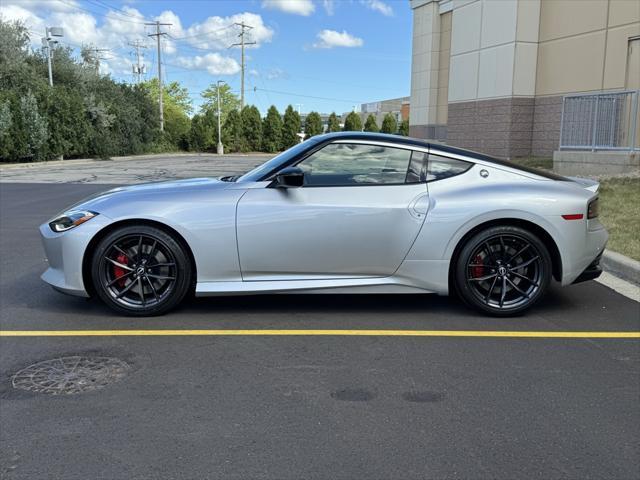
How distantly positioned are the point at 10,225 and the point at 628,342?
29.9 feet

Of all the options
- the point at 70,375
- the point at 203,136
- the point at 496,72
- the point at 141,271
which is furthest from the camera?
the point at 203,136

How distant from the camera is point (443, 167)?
5.04 metres

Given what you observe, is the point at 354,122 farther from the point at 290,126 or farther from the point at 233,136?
the point at 233,136

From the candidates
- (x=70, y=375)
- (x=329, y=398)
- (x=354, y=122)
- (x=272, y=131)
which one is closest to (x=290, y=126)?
(x=272, y=131)

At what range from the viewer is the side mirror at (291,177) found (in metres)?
4.74

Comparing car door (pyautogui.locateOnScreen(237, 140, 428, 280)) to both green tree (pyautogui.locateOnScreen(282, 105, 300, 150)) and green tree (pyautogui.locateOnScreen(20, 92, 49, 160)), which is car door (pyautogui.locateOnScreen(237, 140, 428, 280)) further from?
green tree (pyautogui.locateOnScreen(282, 105, 300, 150))

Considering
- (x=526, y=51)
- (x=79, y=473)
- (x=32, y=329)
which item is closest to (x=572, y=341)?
(x=79, y=473)

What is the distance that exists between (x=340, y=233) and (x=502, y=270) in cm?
136

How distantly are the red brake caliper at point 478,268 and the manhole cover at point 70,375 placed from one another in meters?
2.76

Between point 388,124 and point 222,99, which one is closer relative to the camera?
point 388,124

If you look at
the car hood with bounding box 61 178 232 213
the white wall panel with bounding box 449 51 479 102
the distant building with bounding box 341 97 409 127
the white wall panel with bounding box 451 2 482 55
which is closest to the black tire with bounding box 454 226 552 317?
the car hood with bounding box 61 178 232 213

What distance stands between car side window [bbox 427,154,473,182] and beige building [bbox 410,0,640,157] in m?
9.82

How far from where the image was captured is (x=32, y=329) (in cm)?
467

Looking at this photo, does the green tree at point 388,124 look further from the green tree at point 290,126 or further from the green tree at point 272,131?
the green tree at point 272,131
